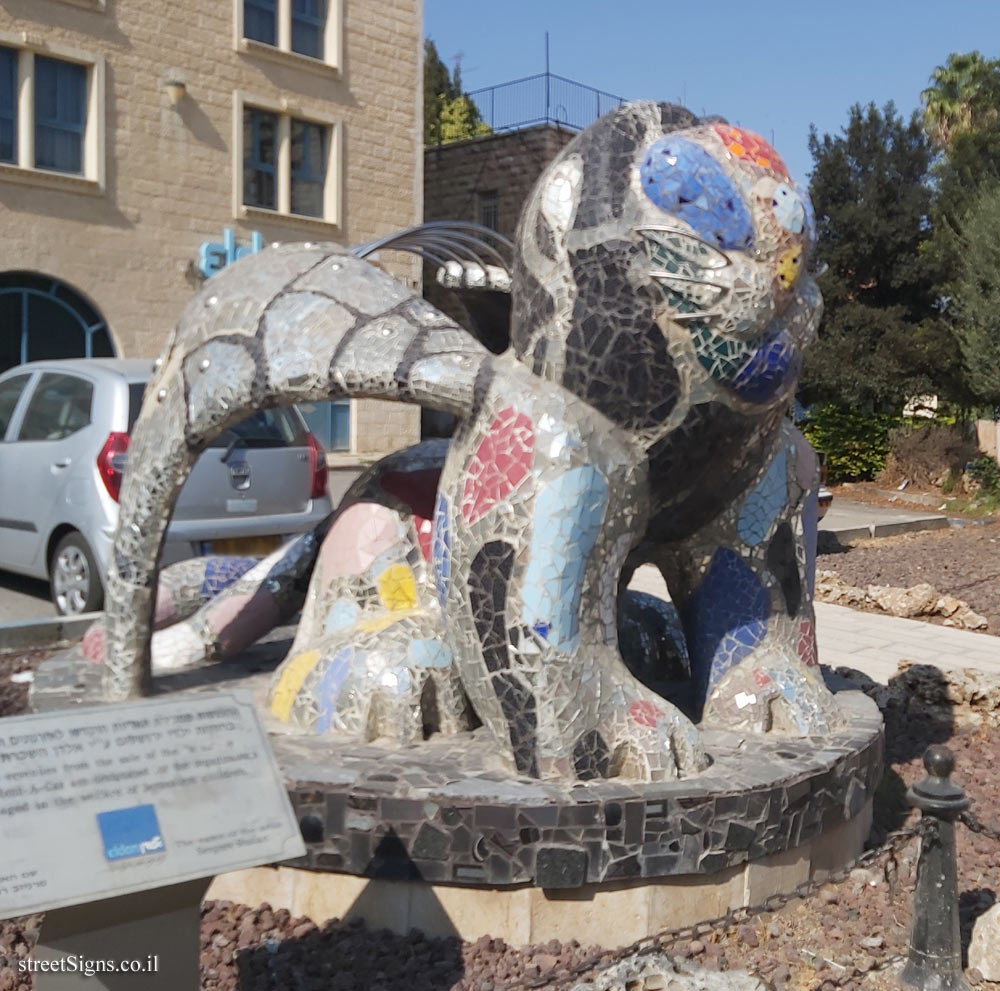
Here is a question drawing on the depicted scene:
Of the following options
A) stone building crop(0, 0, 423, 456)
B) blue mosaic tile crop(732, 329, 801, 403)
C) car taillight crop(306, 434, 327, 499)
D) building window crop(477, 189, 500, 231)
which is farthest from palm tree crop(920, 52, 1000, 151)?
blue mosaic tile crop(732, 329, 801, 403)

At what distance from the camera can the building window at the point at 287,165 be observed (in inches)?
641

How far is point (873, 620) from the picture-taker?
338 inches

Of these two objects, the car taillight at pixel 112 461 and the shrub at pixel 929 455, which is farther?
the shrub at pixel 929 455

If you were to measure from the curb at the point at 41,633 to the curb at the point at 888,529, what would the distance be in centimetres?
915

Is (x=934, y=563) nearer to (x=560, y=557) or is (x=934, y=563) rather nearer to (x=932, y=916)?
(x=932, y=916)

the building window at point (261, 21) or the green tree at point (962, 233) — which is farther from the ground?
the building window at point (261, 21)

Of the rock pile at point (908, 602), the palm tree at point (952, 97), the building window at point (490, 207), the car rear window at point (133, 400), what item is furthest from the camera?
the palm tree at point (952, 97)

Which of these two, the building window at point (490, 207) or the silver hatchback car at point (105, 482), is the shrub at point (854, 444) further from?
the silver hatchback car at point (105, 482)

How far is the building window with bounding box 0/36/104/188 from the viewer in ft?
45.4

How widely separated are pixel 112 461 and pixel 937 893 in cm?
480

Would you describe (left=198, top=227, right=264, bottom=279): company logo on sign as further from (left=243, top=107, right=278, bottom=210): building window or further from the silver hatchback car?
the silver hatchback car

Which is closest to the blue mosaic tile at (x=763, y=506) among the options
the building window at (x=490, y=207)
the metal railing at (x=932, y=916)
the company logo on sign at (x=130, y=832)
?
the metal railing at (x=932, y=916)

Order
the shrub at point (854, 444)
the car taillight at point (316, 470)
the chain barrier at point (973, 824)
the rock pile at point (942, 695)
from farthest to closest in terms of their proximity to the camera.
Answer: the shrub at point (854, 444), the car taillight at point (316, 470), the rock pile at point (942, 695), the chain barrier at point (973, 824)

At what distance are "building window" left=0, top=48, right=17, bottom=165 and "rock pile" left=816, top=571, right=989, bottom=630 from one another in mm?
10534
